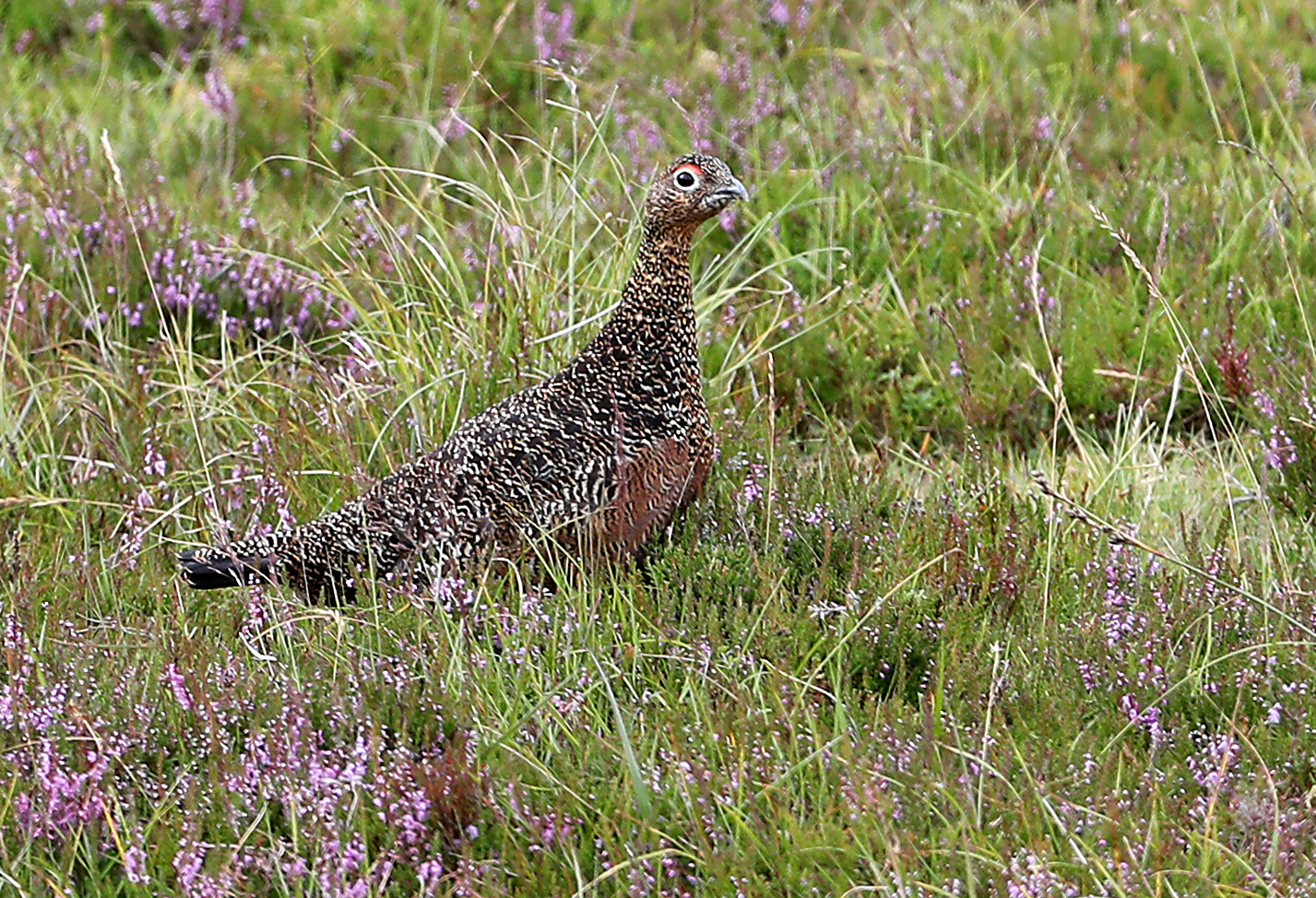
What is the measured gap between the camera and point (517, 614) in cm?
368

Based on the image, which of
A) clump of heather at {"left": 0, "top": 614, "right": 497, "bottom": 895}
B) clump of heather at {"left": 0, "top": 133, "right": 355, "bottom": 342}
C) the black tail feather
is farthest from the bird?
clump of heather at {"left": 0, "top": 133, "right": 355, "bottom": 342}

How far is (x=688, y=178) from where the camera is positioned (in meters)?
4.16

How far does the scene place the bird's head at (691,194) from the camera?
4.14m

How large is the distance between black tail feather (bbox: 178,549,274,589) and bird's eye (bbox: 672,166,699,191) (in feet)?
4.44

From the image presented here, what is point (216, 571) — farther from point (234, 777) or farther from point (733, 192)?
point (733, 192)

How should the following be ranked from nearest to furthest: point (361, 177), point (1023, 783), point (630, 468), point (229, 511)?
point (1023, 783) → point (630, 468) → point (229, 511) → point (361, 177)

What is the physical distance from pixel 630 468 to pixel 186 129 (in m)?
3.68

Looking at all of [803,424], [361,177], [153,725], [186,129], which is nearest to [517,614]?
[153,725]

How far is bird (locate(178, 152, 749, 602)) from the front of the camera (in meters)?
3.88

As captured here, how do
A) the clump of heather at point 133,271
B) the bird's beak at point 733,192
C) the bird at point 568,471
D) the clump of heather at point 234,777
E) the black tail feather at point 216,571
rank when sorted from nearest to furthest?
the clump of heather at point 234,777 → the black tail feather at point 216,571 → the bird at point 568,471 → the bird's beak at point 733,192 → the clump of heather at point 133,271

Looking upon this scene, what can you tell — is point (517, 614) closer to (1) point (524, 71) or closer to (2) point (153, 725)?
(2) point (153, 725)

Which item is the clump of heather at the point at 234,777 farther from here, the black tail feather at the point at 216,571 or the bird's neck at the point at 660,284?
the bird's neck at the point at 660,284

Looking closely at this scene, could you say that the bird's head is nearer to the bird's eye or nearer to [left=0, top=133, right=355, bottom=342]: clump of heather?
the bird's eye

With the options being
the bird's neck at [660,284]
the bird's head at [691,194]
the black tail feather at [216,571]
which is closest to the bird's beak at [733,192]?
the bird's head at [691,194]
